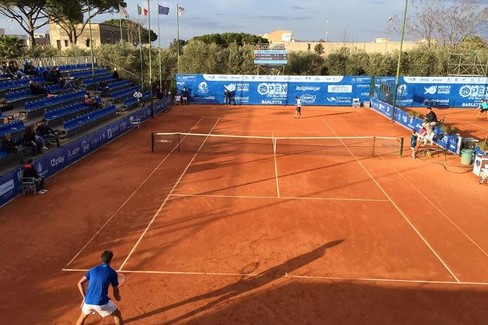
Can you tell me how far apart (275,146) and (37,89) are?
19.0 m

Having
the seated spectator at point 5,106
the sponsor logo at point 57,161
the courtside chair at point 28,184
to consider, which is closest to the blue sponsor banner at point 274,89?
the seated spectator at point 5,106

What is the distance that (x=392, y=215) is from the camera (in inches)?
568

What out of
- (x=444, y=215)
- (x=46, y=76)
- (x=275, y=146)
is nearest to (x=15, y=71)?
(x=46, y=76)

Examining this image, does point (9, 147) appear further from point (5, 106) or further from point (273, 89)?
point (273, 89)

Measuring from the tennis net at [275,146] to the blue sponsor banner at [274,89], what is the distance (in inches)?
681

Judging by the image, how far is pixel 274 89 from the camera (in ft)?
144

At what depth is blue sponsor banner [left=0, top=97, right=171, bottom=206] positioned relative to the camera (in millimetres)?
15600

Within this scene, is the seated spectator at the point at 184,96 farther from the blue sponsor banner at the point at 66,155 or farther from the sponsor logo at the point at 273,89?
the blue sponsor banner at the point at 66,155

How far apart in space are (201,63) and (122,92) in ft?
55.0

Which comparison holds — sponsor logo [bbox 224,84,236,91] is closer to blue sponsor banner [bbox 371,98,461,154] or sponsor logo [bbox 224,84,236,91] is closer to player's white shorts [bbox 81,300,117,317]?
blue sponsor banner [bbox 371,98,461,154]

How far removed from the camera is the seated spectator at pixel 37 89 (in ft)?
96.8

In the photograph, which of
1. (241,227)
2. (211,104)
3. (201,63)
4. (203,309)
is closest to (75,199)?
(241,227)

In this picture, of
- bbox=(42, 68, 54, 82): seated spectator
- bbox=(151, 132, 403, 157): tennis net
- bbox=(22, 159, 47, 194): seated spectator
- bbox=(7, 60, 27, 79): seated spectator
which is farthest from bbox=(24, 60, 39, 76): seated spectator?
bbox=(22, 159, 47, 194): seated spectator

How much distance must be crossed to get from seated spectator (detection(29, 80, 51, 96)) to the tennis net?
10544mm
